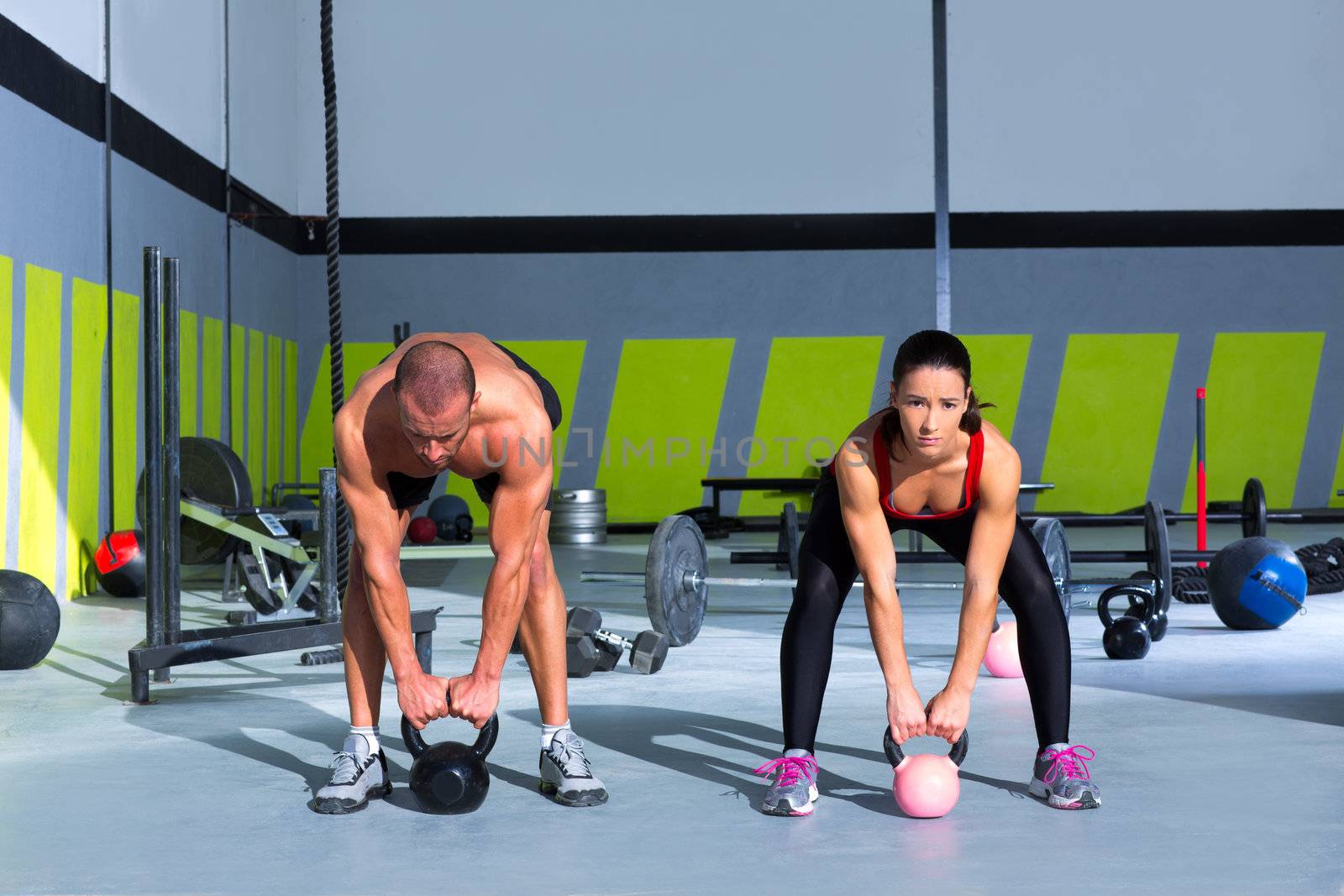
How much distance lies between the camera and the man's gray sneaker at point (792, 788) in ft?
7.68

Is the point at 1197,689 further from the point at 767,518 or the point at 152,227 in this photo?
the point at 767,518

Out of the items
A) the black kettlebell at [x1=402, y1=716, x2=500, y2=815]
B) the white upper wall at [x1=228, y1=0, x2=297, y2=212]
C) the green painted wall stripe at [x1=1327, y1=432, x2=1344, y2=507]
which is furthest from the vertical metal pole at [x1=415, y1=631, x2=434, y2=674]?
the green painted wall stripe at [x1=1327, y1=432, x2=1344, y2=507]

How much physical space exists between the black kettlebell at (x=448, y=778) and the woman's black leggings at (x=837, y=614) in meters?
0.52

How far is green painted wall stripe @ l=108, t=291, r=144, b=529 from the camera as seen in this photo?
6574 mm

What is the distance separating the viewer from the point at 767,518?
34.2 feet

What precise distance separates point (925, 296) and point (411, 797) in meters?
8.68

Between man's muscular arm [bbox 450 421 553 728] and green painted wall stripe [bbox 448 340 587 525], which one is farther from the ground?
green painted wall stripe [bbox 448 340 587 525]

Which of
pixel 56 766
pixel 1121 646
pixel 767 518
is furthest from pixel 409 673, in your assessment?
pixel 767 518

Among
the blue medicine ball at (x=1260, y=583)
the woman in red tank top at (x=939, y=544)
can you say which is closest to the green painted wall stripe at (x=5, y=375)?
the woman in red tank top at (x=939, y=544)

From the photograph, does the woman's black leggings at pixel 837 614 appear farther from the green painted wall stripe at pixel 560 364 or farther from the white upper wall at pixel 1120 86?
the white upper wall at pixel 1120 86

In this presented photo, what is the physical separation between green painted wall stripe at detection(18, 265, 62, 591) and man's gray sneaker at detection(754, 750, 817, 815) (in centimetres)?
424

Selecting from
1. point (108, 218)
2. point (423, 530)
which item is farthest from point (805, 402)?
point (108, 218)

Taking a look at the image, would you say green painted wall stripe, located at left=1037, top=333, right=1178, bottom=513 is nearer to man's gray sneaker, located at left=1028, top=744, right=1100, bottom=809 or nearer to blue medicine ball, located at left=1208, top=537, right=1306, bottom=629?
blue medicine ball, located at left=1208, top=537, right=1306, bottom=629

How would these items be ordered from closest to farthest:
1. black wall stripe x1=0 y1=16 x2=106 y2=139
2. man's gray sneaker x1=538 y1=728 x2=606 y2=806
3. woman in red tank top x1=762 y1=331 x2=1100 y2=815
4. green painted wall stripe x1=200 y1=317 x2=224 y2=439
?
woman in red tank top x1=762 y1=331 x2=1100 y2=815 → man's gray sneaker x1=538 y1=728 x2=606 y2=806 → black wall stripe x1=0 y1=16 x2=106 y2=139 → green painted wall stripe x1=200 y1=317 x2=224 y2=439
